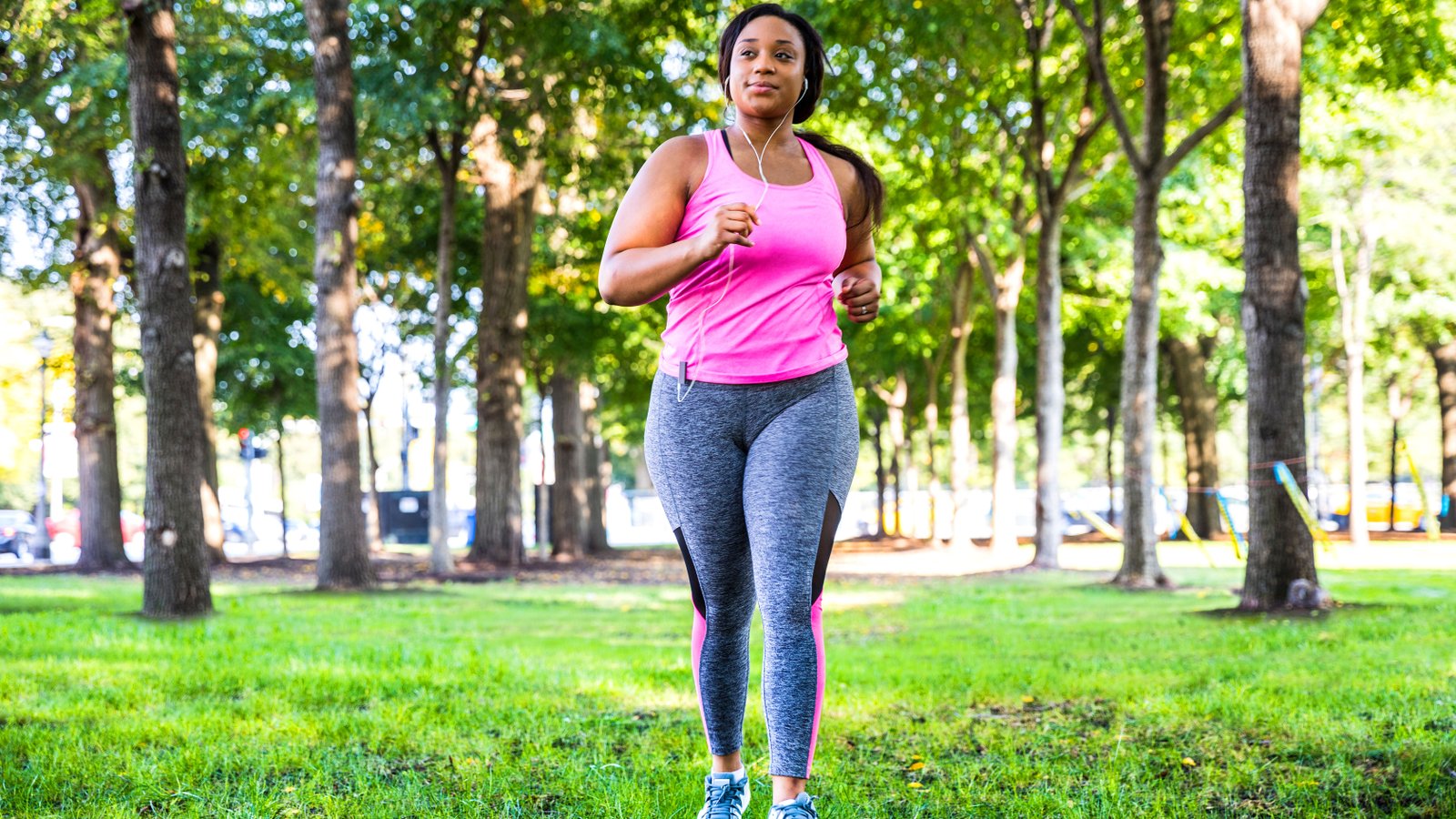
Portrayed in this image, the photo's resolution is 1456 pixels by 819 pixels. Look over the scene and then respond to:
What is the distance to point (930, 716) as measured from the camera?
17.3 feet

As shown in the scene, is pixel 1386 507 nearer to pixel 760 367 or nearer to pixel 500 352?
pixel 500 352

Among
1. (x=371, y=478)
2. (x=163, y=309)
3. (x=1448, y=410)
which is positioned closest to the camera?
(x=163, y=309)

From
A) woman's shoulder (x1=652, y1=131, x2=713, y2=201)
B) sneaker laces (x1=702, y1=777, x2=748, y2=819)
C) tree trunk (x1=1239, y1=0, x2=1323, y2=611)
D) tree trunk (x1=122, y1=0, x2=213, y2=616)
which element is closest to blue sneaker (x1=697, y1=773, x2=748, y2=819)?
sneaker laces (x1=702, y1=777, x2=748, y2=819)

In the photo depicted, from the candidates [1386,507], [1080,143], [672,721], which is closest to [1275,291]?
[672,721]

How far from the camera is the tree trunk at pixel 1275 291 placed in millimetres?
9180

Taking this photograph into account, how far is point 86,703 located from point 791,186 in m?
3.98

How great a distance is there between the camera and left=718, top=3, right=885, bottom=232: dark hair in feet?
10.6

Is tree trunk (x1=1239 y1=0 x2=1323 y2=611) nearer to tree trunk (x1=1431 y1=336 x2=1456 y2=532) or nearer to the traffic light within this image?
the traffic light

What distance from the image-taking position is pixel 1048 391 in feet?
61.8

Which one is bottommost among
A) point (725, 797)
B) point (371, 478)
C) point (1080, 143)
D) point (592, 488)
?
point (592, 488)

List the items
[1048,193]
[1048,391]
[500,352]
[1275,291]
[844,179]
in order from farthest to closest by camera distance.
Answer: [500,352] → [1048,391] → [1048,193] → [1275,291] → [844,179]

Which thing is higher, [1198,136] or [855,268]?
[1198,136]

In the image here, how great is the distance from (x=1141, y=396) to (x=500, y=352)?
9956mm

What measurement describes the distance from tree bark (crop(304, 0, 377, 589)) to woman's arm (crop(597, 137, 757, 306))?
10785mm
